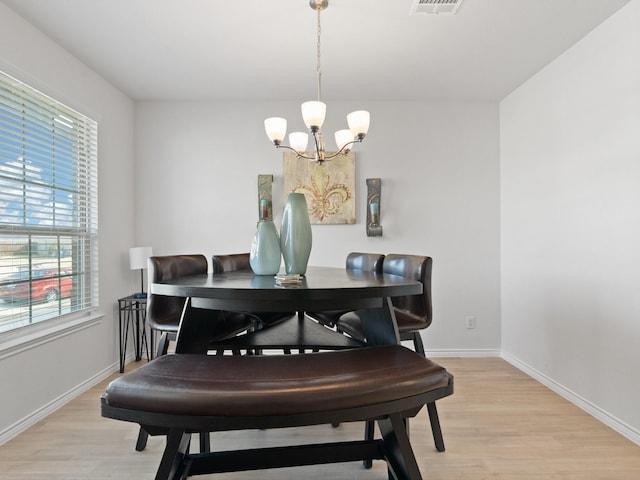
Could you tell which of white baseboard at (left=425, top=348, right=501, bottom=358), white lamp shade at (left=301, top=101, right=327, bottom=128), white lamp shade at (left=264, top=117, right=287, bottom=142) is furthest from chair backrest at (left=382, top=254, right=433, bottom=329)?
white baseboard at (left=425, top=348, right=501, bottom=358)

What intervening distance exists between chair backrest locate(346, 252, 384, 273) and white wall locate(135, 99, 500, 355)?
914 mm

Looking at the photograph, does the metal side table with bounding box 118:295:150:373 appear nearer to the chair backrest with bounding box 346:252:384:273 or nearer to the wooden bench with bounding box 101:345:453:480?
the chair backrest with bounding box 346:252:384:273

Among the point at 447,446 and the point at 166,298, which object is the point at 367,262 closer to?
the point at 447,446

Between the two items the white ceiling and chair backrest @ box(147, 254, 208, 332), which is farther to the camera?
the white ceiling

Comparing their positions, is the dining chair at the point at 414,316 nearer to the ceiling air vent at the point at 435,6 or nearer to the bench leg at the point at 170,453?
the bench leg at the point at 170,453

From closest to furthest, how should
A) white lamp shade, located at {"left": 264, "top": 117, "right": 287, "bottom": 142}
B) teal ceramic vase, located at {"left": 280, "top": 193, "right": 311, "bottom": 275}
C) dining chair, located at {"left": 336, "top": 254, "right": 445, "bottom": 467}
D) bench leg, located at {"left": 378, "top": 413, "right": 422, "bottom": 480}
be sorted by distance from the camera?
bench leg, located at {"left": 378, "top": 413, "right": 422, "bottom": 480} < teal ceramic vase, located at {"left": 280, "top": 193, "right": 311, "bottom": 275} < dining chair, located at {"left": 336, "top": 254, "right": 445, "bottom": 467} < white lamp shade, located at {"left": 264, "top": 117, "right": 287, "bottom": 142}

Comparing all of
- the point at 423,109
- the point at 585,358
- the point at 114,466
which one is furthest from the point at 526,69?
the point at 114,466

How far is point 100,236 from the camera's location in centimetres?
299

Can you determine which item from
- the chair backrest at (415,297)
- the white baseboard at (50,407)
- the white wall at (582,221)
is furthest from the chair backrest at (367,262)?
the white baseboard at (50,407)

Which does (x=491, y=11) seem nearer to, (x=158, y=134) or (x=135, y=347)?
(x=158, y=134)

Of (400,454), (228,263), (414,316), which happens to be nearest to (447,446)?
(414,316)

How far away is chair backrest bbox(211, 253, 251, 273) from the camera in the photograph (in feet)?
7.73

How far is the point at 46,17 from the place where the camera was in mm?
2205

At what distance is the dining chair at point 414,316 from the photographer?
190 cm
